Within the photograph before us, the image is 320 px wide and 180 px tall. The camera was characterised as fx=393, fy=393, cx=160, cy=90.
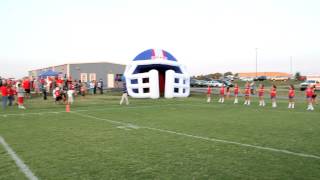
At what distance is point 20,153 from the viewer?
26.1 feet

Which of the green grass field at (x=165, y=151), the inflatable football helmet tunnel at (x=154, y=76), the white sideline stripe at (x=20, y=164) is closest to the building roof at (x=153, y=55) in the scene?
the inflatable football helmet tunnel at (x=154, y=76)

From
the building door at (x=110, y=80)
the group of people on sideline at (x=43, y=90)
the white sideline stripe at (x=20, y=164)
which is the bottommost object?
the white sideline stripe at (x=20, y=164)

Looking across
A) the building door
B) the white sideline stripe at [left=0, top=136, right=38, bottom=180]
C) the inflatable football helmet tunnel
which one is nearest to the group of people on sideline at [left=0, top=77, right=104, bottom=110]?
the inflatable football helmet tunnel

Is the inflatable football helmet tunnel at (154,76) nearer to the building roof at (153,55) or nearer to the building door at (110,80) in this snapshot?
the building roof at (153,55)

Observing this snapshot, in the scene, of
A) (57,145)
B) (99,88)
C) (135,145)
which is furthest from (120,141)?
(99,88)

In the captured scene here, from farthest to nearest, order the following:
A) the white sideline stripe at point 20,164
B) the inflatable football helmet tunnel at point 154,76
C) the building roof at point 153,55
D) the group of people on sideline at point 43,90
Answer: the building roof at point 153,55, the inflatable football helmet tunnel at point 154,76, the group of people on sideline at point 43,90, the white sideline stripe at point 20,164

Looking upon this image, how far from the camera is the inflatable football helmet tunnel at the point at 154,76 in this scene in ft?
97.5

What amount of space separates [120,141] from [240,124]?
508 cm

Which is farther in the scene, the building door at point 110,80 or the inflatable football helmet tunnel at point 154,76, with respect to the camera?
the building door at point 110,80

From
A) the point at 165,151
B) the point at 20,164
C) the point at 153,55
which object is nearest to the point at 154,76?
the point at 153,55

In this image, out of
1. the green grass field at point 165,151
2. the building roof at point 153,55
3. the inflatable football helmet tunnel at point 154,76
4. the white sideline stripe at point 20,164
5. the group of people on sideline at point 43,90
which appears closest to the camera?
the white sideline stripe at point 20,164

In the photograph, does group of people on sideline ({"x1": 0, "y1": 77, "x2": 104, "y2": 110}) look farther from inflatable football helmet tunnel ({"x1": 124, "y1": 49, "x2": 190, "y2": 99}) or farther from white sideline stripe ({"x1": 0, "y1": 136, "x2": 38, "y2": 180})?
white sideline stripe ({"x1": 0, "y1": 136, "x2": 38, "y2": 180})

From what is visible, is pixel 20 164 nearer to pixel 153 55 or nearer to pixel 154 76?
pixel 154 76

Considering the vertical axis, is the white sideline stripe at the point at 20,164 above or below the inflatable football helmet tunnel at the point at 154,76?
below
